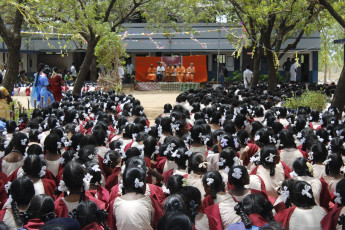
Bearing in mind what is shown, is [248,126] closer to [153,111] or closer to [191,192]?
[191,192]

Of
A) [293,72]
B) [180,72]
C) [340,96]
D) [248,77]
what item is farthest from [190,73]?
[340,96]

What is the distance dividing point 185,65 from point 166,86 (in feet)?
10.8

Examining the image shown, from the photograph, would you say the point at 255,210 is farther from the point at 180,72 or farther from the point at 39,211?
the point at 180,72

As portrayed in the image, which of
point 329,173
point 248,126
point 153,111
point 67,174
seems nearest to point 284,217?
point 329,173

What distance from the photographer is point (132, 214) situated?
13.5ft

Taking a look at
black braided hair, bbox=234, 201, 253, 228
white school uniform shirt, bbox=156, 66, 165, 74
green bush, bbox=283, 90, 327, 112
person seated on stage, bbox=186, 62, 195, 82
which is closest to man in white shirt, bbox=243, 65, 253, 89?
green bush, bbox=283, 90, 327, 112

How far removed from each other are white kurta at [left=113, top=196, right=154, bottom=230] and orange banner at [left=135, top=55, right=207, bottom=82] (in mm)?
25312

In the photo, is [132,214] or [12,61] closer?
[132,214]

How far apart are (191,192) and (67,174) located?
1.19 m

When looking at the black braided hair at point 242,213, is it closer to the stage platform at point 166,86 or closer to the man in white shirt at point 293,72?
the stage platform at point 166,86

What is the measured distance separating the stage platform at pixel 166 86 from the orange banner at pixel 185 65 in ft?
7.89

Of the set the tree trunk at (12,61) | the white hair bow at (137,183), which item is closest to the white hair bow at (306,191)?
the white hair bow at (137,183)

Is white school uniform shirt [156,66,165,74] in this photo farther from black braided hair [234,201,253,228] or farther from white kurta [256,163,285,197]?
black braided hair [234,201,253,228]

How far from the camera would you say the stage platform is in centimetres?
2667
